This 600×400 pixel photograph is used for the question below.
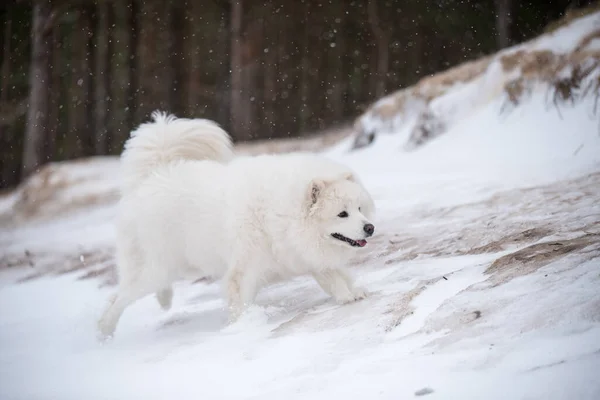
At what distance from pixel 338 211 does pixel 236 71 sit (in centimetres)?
1620

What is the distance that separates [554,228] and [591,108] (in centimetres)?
306

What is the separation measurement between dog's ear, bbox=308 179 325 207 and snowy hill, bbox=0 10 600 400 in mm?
842

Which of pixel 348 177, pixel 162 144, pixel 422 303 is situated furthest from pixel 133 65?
pixel 422 303

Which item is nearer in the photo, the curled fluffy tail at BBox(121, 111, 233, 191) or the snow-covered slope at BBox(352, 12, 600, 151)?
the curled fluffy tail at BBox(121, 111, 233, 191)

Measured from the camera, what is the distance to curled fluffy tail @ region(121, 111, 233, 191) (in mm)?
5578

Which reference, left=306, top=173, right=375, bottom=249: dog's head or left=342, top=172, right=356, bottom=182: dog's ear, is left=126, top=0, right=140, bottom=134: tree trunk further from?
left=306, top=173, right=375, bottom=249: dog's head

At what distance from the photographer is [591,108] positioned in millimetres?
7133

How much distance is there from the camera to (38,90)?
687 inches

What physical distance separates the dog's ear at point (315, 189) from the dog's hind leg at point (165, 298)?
1933mm

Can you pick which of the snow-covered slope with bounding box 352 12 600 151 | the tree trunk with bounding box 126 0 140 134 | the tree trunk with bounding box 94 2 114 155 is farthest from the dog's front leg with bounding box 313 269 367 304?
the tree trunk with bounding box 94 2 114 155

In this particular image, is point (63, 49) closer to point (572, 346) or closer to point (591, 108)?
point (591, 108)

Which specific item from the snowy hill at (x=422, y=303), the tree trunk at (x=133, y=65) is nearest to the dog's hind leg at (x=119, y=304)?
the snowy hill at (x=422, y=303)

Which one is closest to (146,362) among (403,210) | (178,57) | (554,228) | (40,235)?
(554,228)

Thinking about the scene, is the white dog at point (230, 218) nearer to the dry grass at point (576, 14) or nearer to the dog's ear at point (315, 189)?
the dog's ear at point (315, 189)
